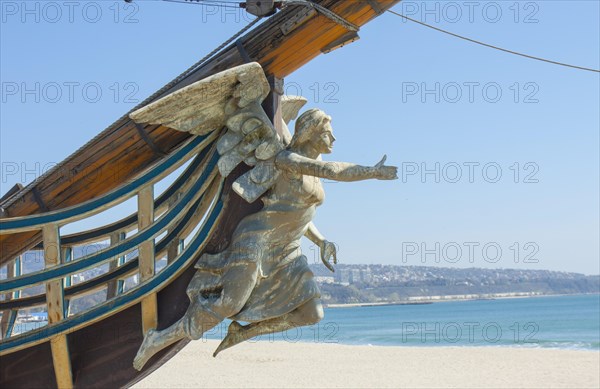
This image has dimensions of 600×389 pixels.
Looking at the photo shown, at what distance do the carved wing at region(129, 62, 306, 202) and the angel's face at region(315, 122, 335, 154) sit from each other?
0.20 m

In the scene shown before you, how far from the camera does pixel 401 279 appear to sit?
3834 inches

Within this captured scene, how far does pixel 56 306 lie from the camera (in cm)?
425

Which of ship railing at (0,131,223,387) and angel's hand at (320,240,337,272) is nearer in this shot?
ship railing at (0,131,223,387)

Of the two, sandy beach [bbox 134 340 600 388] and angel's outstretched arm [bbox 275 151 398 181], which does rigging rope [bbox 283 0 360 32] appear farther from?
sandy beach [bbox 134 340 600 388]

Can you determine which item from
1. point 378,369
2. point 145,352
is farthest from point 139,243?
point 378,369

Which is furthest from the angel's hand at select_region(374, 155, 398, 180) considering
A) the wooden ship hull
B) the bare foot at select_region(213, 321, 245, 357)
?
the bare foot at select_region(213, 321, 245, 357)

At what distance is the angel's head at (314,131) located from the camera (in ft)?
13.4

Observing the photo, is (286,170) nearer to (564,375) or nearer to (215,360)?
(564,375)

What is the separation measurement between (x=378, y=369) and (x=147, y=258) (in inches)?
479

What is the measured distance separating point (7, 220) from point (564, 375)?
12458 mm

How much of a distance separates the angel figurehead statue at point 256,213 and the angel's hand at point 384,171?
30 centimetres

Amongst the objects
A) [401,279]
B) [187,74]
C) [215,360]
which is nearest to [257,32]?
[187,74]

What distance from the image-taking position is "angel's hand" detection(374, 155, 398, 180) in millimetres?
3789

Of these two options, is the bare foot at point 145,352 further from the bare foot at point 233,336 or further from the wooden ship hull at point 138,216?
the bare foot at point 233,336
